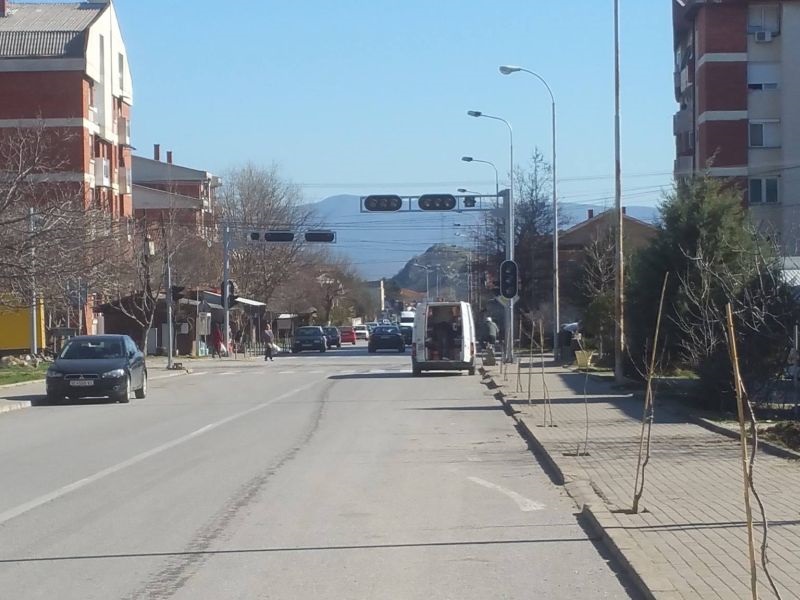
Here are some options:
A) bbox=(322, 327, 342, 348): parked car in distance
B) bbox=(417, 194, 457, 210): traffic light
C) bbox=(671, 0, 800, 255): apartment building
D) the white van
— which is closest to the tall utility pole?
the white van

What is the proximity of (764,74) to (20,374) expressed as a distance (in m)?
33.8

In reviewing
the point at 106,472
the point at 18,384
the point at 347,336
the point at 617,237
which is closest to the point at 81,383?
the point at 18,384

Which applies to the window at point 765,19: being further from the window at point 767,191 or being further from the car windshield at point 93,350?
the car windshield at point 93,350

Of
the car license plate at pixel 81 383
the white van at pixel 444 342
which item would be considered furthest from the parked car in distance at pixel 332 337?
the car license plate at pixel 81 383

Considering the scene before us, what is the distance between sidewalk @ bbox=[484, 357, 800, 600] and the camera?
7715 mm

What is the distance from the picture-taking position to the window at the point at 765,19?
51188 mm

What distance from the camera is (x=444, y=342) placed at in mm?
36688

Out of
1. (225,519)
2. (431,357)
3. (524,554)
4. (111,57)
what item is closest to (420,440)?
(225,519)

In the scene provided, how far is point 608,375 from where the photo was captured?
33156 millimetres

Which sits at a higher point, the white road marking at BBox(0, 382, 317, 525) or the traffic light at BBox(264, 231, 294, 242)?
the traffic light at BBox(264, 231, 294, 242)

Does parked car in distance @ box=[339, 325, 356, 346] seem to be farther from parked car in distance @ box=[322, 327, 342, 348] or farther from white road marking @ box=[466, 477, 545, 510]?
white road marking @ box=[466, 477, 545, 510]

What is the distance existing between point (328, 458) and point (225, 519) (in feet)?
16.2

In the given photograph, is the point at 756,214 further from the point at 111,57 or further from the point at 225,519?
the point at 225,519

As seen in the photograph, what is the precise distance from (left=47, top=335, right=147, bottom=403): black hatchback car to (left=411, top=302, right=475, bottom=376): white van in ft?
35.1
